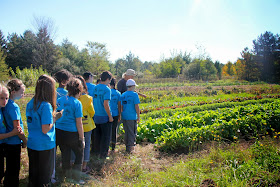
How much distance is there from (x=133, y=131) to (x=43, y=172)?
239 centimetres

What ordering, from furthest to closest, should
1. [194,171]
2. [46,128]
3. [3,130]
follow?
1. [194,171]
2. [3,130]
3. [46,128]

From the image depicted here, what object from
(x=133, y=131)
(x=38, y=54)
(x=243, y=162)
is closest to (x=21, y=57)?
(x=38, y=54)

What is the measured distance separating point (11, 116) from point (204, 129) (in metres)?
4.26

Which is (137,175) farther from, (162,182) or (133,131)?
(133,131)

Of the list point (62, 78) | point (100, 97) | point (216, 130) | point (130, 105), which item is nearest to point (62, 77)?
point (62, 78)

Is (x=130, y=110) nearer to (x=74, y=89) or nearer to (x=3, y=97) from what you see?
(x=74, y=89)

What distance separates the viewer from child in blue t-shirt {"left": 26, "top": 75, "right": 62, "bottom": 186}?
247cm

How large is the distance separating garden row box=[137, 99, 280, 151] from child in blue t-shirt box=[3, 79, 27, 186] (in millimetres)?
3073

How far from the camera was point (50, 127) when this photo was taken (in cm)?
245

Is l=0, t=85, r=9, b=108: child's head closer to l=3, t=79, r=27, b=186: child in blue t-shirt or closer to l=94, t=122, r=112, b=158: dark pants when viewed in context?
l=3, t=79, r=27, b=186: child in blue t-shirt

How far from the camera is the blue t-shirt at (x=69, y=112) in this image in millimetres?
3006

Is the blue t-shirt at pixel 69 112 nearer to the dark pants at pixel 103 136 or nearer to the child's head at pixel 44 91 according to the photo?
the child's head at pixel 44 91

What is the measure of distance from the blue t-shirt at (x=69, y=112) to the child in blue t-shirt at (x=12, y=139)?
592mm

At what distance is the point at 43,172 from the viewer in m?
2.54
